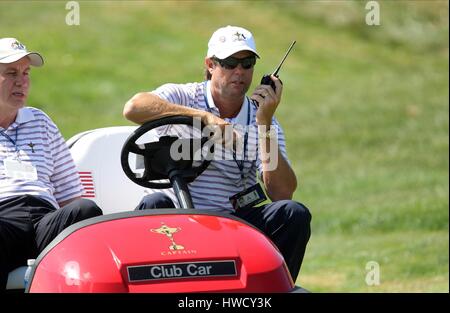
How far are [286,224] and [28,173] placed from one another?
3.57ft

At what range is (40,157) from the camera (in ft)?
15.0

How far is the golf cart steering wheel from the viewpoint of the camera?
13.8 feet

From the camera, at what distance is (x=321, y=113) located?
620 inches

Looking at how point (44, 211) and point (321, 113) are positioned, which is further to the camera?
point (321, 113)

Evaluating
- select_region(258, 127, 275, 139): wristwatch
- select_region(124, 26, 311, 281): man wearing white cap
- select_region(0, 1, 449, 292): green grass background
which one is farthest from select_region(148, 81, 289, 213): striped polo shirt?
select_region(0, 1, 449, 292): green grass background

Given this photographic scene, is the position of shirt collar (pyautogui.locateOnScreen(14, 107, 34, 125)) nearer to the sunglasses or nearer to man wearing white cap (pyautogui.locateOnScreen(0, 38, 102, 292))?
man wearing white cap (pyautogui.locateOnScreen(0, 38, 102, 292))

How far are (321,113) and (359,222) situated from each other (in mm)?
5566

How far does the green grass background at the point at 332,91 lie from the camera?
9430 mm

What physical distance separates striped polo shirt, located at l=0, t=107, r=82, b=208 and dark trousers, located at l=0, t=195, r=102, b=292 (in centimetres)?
11

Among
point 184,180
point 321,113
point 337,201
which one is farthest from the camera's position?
point 321,113

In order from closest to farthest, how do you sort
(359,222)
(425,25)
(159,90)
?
1. (159,90)
2. (359,222)
3. (425,25)

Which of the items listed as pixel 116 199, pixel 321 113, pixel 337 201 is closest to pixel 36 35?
pixel 321 113

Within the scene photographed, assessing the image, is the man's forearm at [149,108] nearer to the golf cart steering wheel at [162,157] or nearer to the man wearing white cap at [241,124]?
the man wearing white cap at [241,124]

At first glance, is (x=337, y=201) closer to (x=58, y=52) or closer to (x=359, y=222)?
(x=359, y=222)
